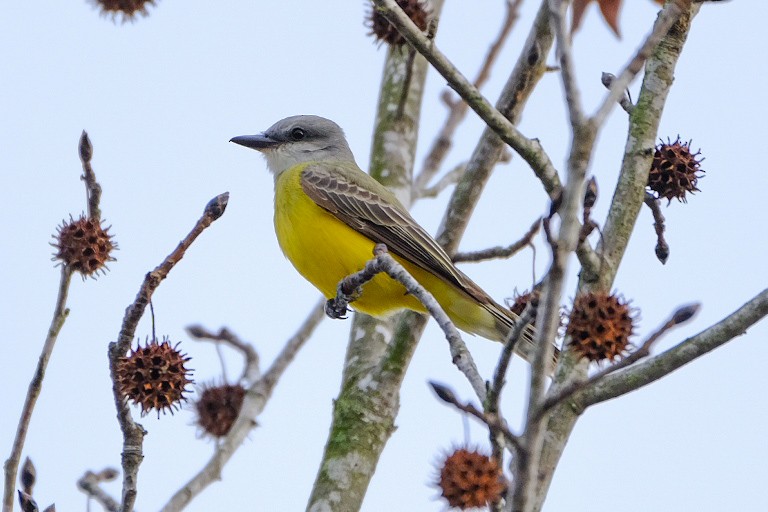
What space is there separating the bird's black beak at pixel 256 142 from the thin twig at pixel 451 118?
1178 mm

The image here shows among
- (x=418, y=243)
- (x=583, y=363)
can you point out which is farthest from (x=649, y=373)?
(x=418, y=243)

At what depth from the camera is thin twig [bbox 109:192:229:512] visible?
3.42 meters

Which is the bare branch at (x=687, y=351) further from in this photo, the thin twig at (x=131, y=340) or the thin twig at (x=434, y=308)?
the thin twig at (x=131, y=340)

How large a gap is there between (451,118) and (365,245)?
240 centimetres

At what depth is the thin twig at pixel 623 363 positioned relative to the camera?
2518mm

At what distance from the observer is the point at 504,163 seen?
7.66 meters

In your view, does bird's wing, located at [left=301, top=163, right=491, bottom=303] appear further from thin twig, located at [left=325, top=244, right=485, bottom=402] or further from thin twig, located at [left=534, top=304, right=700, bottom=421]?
thin twig, located at [left=534, top=304, right=700, bottom=421]

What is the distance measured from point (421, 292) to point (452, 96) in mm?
5581

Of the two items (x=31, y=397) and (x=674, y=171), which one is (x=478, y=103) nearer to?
(x=674, y=171)

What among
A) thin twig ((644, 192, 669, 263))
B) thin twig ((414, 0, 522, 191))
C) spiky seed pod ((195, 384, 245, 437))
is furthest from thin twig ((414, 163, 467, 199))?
thin twig ((644, 192, 669, 263))

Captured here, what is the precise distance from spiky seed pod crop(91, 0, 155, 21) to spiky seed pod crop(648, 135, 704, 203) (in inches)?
122

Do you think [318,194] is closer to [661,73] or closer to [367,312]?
[367,312]

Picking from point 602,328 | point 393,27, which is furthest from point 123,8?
point 602,328

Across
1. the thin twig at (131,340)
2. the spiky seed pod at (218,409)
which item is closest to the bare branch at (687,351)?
the thin twig at (131,340)
